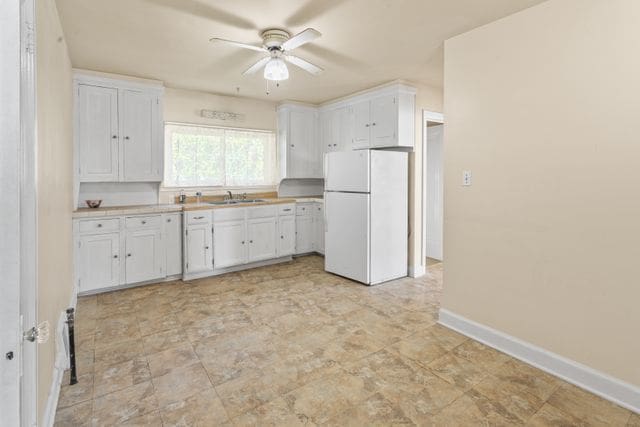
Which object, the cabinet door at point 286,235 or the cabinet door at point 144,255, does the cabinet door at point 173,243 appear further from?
the cabinet door at point 286,235

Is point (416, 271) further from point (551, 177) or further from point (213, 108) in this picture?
point (213, 108)

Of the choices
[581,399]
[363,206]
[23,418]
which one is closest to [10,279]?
[23,418]

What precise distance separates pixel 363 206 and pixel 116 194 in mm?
2995

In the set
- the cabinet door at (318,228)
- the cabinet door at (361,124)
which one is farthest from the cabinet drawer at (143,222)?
the cabinet door at (361,124)

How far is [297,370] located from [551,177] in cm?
211

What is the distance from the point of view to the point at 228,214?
4.39m

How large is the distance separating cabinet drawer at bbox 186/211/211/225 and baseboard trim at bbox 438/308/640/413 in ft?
9.64

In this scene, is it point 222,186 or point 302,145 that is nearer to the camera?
point 222,186

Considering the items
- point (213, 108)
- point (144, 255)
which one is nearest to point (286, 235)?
point (144, 255)

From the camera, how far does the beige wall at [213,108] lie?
14.6 ft

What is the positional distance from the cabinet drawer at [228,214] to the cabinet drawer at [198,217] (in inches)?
3.5

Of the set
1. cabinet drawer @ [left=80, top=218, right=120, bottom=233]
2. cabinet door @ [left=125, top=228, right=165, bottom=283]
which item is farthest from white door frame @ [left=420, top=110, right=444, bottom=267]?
cabinet drawer @ [left=80, top=218, right=120, bottom=233]

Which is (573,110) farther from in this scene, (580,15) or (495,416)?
(495,416)

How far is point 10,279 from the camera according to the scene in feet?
2.98
